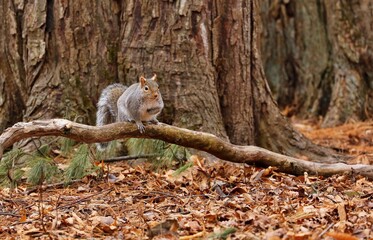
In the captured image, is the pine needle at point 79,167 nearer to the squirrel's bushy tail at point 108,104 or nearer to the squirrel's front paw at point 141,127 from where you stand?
the squirrel's bushy tail at point 108,104

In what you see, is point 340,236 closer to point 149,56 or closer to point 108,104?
point 108,104

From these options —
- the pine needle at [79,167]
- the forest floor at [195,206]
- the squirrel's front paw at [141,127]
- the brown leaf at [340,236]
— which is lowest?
the forest floor at [195,206]

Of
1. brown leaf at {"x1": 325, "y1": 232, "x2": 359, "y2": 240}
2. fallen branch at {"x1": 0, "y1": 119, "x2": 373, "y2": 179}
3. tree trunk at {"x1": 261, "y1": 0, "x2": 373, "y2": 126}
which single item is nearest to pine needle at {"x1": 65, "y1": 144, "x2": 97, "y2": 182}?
fallen branch at {"x1": 0, "y1": 119, "x2": 373, "y2": 179}

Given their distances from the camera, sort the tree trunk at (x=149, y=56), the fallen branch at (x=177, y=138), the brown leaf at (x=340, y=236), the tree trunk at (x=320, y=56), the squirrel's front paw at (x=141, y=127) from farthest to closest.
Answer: the tree trunk at (x=320, y=56)
the tree trunk at (x=149, y=56)
the squirrel's front paw at (x=141, y=127)
the fallen branch at (x=177, y=138)
the brown leaf at (x=340, y=236)

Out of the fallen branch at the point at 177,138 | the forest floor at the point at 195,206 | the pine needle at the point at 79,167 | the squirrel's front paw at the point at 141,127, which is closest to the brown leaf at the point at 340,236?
the forest floor at the point at 195,206

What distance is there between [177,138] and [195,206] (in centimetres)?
61

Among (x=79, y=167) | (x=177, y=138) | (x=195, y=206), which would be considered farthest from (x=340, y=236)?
(x=79, y=167)

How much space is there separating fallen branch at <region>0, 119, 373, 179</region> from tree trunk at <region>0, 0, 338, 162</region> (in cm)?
78

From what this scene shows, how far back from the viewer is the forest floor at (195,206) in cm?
414

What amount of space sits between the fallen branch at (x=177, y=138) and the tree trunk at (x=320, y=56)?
353cm

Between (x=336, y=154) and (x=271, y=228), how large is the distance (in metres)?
2.95

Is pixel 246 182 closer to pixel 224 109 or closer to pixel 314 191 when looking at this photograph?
pixel 314 191

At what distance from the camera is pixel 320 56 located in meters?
10.2

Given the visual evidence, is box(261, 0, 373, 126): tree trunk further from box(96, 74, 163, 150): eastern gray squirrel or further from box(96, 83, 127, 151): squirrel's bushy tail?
box(96, 74, 163, 150): eastern gray squirrel
